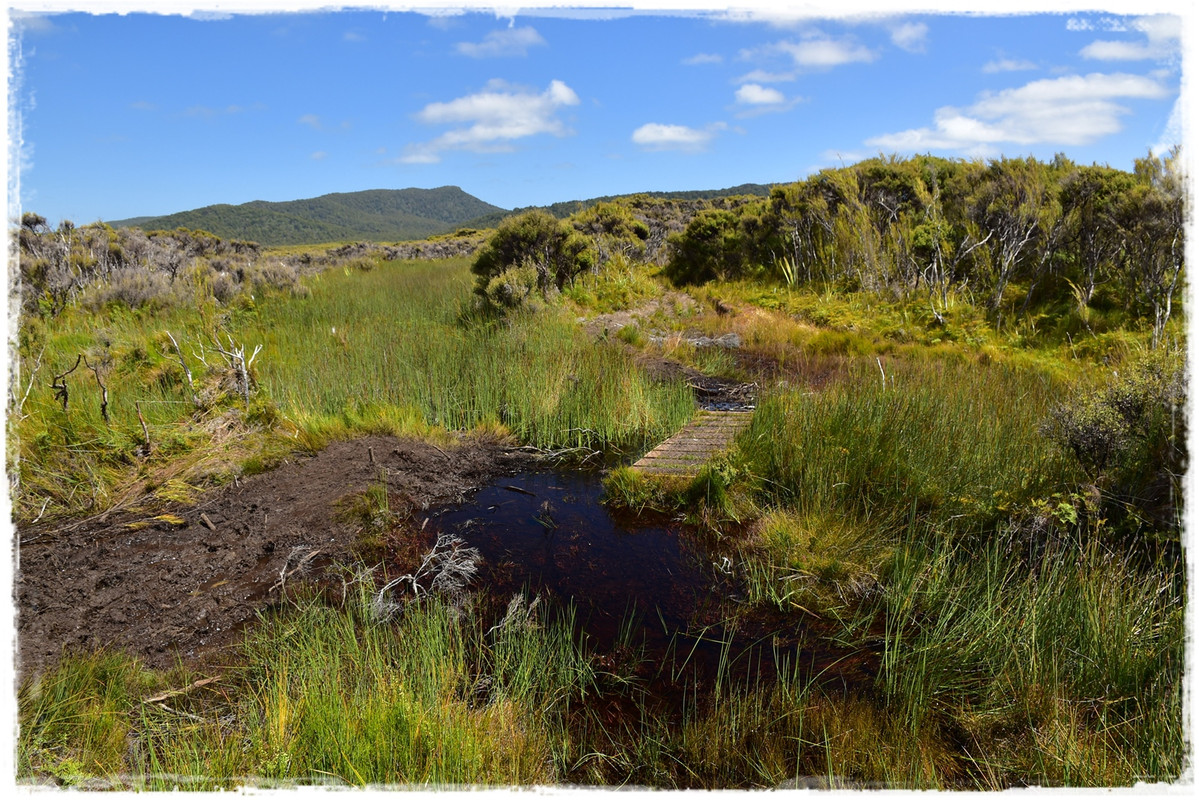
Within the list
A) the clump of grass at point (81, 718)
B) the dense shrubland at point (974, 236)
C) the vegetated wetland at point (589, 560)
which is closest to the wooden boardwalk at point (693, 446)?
the vegetated wetland at point (589, 560)

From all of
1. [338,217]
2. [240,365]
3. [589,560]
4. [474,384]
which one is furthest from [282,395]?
[338,217]

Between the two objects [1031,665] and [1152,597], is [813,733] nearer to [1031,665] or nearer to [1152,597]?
[1031,665]

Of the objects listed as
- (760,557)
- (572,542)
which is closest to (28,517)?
(572,542)

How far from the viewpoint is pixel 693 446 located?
6047mm

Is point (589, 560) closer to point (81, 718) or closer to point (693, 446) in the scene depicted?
point (693, 446)

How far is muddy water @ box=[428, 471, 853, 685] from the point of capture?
A: 3225mm

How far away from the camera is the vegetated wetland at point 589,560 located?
2354 mm

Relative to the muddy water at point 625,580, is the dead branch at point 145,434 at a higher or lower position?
higher

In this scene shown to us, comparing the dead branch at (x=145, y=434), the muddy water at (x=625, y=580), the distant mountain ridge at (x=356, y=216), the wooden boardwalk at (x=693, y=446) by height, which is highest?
the distant mountain ridge at (x=356, y=216)

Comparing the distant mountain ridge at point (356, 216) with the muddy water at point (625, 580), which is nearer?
the muddy water at point (625, 580)

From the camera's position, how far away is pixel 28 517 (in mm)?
4398

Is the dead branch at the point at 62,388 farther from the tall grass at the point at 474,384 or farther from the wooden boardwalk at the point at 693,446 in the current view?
the wooden boardwalk at the point at 693,446

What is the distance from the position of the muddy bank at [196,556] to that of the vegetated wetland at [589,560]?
0.02 meters

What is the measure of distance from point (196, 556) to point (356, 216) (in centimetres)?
16159
